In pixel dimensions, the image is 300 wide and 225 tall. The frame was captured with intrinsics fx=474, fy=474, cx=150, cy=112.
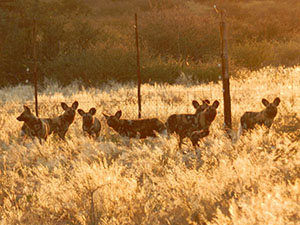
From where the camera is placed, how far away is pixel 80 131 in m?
9.66

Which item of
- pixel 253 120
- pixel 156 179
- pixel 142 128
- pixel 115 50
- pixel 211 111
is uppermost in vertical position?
pixel 115 50

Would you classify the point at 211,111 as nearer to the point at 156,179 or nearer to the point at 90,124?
the point at 156,179

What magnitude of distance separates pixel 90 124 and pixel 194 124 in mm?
2008

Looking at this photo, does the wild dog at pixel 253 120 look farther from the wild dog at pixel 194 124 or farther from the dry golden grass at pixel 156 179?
the wild dog at pixel 194 124

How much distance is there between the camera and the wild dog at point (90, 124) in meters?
8.69

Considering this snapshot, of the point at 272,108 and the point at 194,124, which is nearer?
the point at 272,108

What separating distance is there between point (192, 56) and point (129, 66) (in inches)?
186

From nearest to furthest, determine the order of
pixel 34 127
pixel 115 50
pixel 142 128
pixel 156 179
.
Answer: pixel 156 179 → pixel 142 128 → pixel 34 127 → pixel 115 50

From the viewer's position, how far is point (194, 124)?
8.01 m

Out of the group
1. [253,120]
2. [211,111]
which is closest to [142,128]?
[211,111]

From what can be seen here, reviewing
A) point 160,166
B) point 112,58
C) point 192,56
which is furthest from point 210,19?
point 160,166

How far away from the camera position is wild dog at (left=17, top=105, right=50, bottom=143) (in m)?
8.51

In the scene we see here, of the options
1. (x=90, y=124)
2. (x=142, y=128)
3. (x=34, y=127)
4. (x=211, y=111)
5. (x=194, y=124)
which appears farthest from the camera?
(x=90, y=124)

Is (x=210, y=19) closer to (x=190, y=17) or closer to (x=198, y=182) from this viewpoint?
(x=190, y=17)
